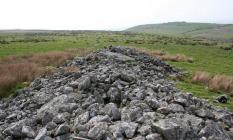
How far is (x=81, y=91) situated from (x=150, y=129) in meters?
4.91

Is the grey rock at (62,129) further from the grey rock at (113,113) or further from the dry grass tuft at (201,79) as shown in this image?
the dry grass tuft at (201,79)

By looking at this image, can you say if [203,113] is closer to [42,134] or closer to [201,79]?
[42,134]

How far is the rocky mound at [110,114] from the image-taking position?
35.0 feet

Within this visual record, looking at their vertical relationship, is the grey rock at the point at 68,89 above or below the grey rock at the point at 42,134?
above

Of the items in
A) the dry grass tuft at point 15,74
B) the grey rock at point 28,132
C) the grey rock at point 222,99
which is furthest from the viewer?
the dry grass tuft at point 15,74

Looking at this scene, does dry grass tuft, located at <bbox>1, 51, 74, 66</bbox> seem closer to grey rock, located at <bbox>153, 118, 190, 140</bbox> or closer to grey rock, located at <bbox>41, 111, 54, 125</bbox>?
grey rock, located at <bbox>41, 111, 54, 125</bbox>

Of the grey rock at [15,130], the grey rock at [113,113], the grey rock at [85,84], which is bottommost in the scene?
the grey rock at [15,130]

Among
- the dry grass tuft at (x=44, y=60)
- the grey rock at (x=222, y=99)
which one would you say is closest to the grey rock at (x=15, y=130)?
the grey rock at (x=222, y=99)

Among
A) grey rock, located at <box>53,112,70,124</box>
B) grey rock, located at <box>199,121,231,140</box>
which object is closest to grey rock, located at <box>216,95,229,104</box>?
grey rock, located at <box>199,121,231,140</box>

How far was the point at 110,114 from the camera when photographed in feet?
39.2

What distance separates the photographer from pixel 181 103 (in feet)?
41.3

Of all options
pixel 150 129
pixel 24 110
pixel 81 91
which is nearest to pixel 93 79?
pixel 81 91

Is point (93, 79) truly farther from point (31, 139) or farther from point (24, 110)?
point (31, 139)

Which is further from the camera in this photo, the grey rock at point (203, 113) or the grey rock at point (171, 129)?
the grey rock at point (203, 113)
